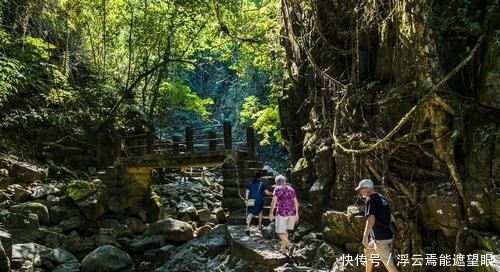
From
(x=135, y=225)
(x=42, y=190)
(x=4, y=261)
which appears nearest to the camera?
(x=4, y=261)

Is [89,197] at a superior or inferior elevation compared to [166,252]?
superior

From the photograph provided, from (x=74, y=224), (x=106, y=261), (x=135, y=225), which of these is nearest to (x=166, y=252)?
(x=106, y=261)

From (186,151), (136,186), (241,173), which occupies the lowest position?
(136,186)

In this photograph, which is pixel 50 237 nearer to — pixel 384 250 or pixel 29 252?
pixel 29 252

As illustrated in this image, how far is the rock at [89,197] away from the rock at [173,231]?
249 cm

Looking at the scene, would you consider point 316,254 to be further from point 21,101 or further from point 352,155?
point 21,101

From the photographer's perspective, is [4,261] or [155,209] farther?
[155,209]

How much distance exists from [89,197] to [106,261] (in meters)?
4.92

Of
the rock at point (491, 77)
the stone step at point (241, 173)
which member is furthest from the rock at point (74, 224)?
the rock at point (491, 77)

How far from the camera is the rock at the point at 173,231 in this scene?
45.5ft

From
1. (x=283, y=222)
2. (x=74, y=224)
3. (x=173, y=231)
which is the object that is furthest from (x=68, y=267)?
(x=283, y=222)

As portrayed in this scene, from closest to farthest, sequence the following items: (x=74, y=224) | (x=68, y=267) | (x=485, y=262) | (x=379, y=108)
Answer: (x=485, y=262) → (x=379, y=108) → (x=68, y=267) → (x=74, y=224)

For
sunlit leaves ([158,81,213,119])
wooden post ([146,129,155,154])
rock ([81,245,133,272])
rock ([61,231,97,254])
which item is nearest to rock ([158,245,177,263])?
rock ([81,245,133,272])

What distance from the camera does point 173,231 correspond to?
1397cm
